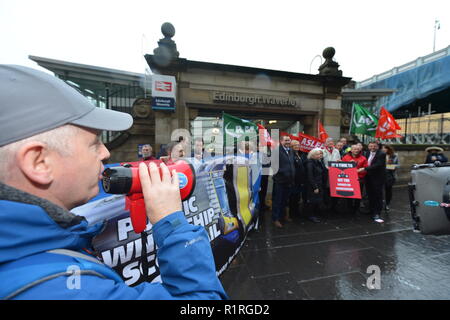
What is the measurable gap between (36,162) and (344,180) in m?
5.65

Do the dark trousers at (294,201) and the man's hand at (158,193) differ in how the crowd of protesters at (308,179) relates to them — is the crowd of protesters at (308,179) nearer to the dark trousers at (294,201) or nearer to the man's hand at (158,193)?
the dark trousers at (294,201)

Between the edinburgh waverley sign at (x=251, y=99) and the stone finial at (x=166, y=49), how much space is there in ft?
6.88

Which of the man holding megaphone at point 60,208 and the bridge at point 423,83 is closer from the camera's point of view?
the man holding megaphone at point 60,208

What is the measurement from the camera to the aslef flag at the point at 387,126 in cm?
702

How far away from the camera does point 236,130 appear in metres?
4.54

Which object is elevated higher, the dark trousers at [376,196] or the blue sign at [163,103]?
the blue sign at [163,103]

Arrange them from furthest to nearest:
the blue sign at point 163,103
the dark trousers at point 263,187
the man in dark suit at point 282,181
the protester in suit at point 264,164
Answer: the blue sign at point 163,103, the dark trousers at point 263,187, the protester in suit at point 264,164, the man in dark suit at point 282,181

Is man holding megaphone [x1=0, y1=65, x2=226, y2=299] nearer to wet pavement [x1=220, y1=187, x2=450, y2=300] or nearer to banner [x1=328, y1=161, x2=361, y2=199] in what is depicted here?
wet pavement [x1=220, y1=187, x2=450, y2=300]

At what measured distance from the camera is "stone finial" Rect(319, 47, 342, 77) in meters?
9.59

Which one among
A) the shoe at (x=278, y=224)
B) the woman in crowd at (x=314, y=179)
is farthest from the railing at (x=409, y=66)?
the shoe at (x=278, y=224)

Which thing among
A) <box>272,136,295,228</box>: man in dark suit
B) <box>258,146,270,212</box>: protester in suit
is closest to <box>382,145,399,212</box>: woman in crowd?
<box>272,136,295,228</box>: man in dark suit
